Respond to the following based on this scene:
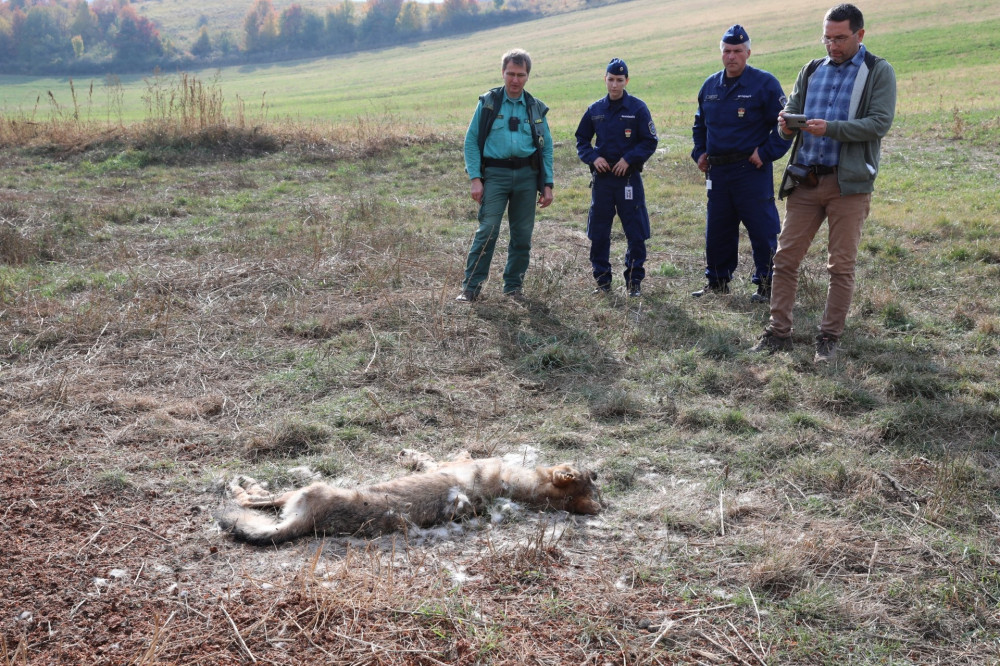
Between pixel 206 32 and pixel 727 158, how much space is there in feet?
313

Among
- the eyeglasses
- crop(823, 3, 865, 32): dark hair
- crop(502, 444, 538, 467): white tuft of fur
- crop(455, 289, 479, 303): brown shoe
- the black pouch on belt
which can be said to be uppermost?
crop(823, 3, 865, 32): dark hair

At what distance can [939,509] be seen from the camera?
3475 millimetres

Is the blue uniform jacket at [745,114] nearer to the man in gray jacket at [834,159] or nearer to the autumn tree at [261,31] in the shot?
the man in gray jacket at [834,159]

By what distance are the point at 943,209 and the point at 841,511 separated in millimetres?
7525

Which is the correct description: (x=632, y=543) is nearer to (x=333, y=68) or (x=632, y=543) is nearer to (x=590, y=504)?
(x=590, y=504)

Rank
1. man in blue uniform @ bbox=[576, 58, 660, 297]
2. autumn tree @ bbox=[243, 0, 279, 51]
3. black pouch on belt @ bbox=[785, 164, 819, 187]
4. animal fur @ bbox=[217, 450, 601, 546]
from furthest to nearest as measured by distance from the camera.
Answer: autumn tree @ bbox=[243, 0, 279, 51] < man in blue uniform @ bbox=[576, 58, 660, 297] < black pouch on belt @ bbox=[785, 164, 819, 187] < animal fur @ bbox=[217, 450, 601, 546]

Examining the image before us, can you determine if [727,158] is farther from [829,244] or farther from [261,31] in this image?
[261,31]

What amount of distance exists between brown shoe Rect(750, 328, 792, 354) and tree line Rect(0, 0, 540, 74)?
83.3 meters

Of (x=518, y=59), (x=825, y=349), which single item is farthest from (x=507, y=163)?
(x=825, y=349)

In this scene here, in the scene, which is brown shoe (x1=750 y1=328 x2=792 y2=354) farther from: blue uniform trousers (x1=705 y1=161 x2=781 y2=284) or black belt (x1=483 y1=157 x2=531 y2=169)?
black belt (x1=483 y1=157 x2=531 y2=169)

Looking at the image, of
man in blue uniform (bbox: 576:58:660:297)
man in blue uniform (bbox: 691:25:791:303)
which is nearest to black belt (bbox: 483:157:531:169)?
man in blue uniform (bbox: 576:58:660:297)

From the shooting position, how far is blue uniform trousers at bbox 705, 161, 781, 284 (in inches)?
262

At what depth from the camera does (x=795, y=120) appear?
509 cm

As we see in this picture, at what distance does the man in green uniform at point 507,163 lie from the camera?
6.52 metres
